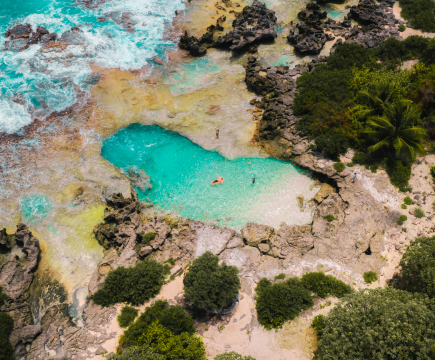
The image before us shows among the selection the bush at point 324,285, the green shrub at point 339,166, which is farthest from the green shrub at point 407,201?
the bush at point 324,285

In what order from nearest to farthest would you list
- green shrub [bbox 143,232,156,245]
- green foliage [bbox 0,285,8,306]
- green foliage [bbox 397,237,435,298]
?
green foliage [bbox 397,237,435,298] < green foliage [bbox 0,285,8,306] < green shrub [bbox 143,232,156,245]

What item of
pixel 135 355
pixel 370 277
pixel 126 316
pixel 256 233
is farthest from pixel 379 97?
pixel 135 355

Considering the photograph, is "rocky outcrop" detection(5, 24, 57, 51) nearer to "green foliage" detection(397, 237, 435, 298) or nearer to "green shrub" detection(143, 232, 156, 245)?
"green shrub" detection(143, 232, 156, 245)

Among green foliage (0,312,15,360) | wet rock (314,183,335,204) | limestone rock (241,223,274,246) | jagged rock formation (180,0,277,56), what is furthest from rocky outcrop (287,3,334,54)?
green foliage (0,312,15,360)

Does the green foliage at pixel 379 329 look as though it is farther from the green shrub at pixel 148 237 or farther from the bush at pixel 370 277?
the green shrub at pixel 148 237

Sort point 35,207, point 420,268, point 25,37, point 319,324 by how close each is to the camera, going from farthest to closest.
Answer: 1. point 25,37
2. point 35,207
3. point 319,324
4. point 420,268

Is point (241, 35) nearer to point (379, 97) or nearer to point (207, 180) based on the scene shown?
point (379, 97)
